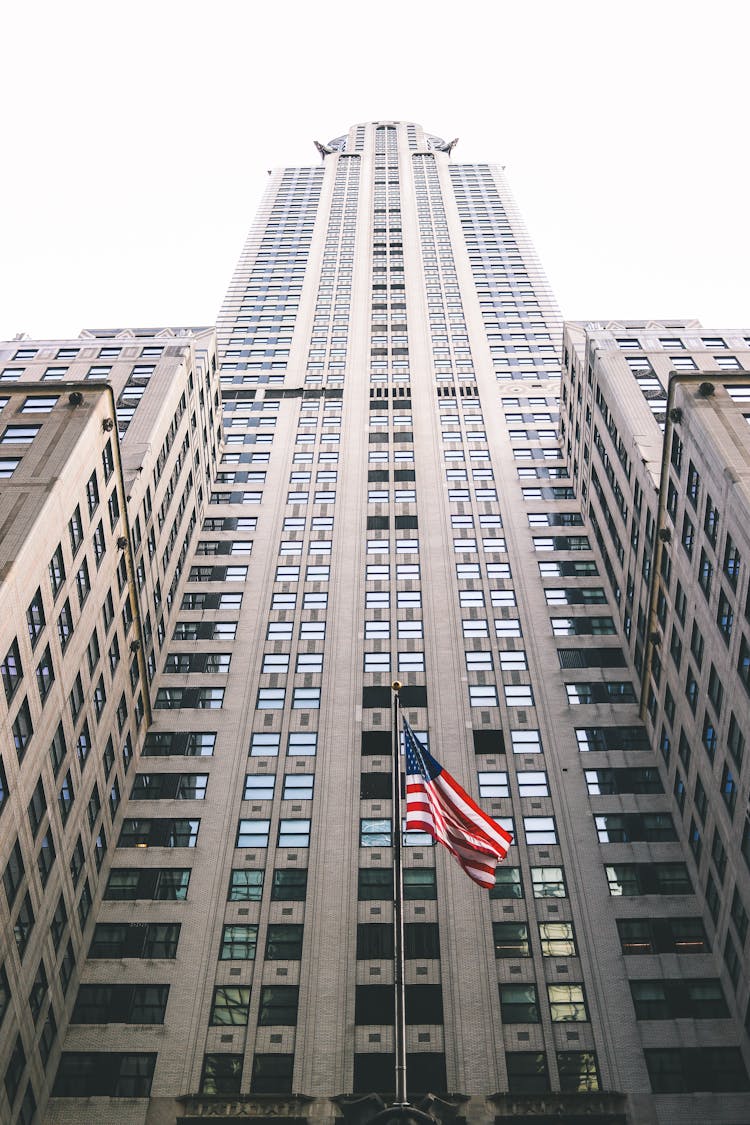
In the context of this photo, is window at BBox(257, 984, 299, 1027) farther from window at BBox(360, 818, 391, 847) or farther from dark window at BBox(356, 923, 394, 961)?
window at BBox(360, 818, 391, 847)

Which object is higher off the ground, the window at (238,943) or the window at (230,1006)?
the window at (238,943)

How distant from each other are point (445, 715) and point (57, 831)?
75.9 feet

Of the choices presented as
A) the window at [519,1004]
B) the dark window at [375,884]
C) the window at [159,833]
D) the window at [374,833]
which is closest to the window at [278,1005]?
the dark window at [375,884]

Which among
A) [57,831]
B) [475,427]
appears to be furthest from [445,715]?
[475,427]

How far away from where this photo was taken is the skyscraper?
1697 inches

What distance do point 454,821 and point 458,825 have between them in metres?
0.17

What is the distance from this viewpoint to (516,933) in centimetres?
4812

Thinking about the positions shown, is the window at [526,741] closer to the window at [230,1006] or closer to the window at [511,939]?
the window at [511,939]

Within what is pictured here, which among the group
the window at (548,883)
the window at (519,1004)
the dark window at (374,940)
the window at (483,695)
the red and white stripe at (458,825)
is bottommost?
the red and white stripe at (458,825)

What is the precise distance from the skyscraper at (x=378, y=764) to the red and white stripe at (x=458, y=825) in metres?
16.0

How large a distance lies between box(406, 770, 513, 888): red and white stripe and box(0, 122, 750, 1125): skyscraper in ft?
52.6

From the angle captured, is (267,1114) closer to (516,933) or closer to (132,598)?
(516,933)

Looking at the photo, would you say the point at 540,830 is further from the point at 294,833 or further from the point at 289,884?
the point at 289,884

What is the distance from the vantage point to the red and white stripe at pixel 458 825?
1220 inches
